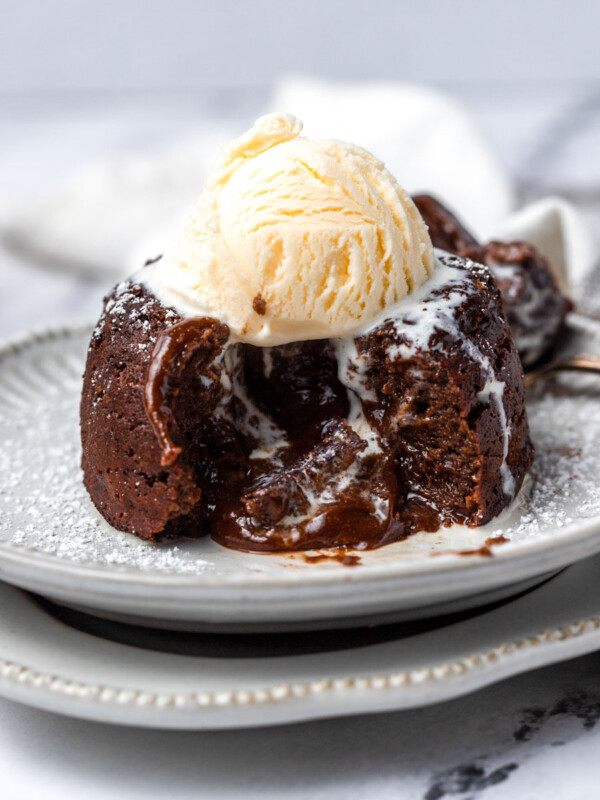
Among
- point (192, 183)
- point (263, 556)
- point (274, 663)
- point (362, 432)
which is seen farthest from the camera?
point (192, 183)

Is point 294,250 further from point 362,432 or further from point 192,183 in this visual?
point 192,183


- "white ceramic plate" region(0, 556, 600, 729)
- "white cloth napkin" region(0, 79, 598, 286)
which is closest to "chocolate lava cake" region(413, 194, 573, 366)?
"white cloth napkin" region(0, 79, 598, 286)

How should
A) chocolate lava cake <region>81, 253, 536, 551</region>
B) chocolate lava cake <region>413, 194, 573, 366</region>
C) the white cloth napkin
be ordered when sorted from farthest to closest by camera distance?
the white cloth napkin, chocolate lava cake <region>413, 194, 573, 366</region>, chocolate lava cake <region>81, 253, 536, 551</region>

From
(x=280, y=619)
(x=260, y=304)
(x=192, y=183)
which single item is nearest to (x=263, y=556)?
(x=280, y=619)

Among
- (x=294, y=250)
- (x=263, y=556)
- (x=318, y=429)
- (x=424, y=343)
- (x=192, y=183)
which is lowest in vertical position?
(x=192, y=183)

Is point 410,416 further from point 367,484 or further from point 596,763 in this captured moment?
point 596,763

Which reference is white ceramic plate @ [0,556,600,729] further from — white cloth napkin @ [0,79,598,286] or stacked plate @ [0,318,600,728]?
white cloth napkin @ [0,79,598,286]

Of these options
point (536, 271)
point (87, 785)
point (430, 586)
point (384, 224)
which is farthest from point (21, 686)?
point (536, 271)
